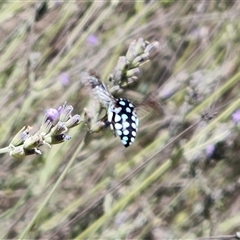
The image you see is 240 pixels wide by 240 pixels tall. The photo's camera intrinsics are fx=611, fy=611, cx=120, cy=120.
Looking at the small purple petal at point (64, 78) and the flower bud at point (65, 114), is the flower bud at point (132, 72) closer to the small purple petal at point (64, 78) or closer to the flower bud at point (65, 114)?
the flower bud at point (65, 114)

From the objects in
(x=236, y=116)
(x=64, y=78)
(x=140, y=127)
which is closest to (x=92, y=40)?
(x=64, y=78)

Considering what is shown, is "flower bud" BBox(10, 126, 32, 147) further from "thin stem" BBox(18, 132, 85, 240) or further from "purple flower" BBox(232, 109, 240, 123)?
"purple flower" BBox(232, 109, 240, 123)

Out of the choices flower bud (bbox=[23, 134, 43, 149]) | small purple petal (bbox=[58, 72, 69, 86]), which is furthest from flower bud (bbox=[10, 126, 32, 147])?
small purple petal (bbox=[58, 72, 69, 86])

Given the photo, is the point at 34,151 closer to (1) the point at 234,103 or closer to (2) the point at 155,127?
(1) the point at 234,103

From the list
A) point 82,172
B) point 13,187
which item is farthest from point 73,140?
point 13,187

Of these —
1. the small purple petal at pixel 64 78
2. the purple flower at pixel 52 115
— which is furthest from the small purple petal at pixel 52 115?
the small purple petal at pixel 64 78

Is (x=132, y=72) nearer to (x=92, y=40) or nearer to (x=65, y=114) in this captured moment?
(x=65, y=114)
